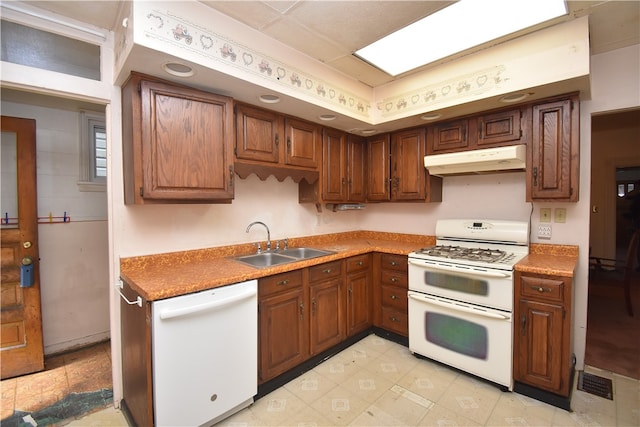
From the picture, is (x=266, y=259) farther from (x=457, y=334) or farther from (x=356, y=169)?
(x=457, y=334)

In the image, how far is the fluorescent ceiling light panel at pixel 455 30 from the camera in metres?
1.73

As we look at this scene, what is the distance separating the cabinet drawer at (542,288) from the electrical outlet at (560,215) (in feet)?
2.39

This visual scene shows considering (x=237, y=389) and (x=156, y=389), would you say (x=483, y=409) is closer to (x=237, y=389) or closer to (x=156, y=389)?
(x=237, y=389)

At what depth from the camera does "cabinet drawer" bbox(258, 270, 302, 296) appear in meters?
2.01

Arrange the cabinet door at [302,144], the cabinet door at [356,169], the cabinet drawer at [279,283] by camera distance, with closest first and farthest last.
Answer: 1. the cabinet drawer at [279,283]
2. the cabinet door at [302,144]
3. the cabinet door at [356,169]

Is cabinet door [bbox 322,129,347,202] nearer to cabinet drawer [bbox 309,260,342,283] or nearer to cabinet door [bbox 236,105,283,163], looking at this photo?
cabinet door [bbox 236,105,283,163]

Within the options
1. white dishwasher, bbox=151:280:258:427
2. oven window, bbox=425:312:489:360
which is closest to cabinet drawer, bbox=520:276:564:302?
oven window, bbox=425:312:489:360

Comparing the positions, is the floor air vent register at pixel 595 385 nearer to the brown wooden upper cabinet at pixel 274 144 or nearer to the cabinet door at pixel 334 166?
the cabinet door at pixel 334 166

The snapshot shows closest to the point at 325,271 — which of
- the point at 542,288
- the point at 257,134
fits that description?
the point at 257,134

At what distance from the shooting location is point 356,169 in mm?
3242

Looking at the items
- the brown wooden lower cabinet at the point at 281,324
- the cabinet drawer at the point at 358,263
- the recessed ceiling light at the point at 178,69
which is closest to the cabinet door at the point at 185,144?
the recessed ceiling light at the point at 178,69

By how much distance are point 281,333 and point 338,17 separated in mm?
2102

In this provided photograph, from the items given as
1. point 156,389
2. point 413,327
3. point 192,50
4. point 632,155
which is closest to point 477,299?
point 413,327

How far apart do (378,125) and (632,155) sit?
4.81 m
